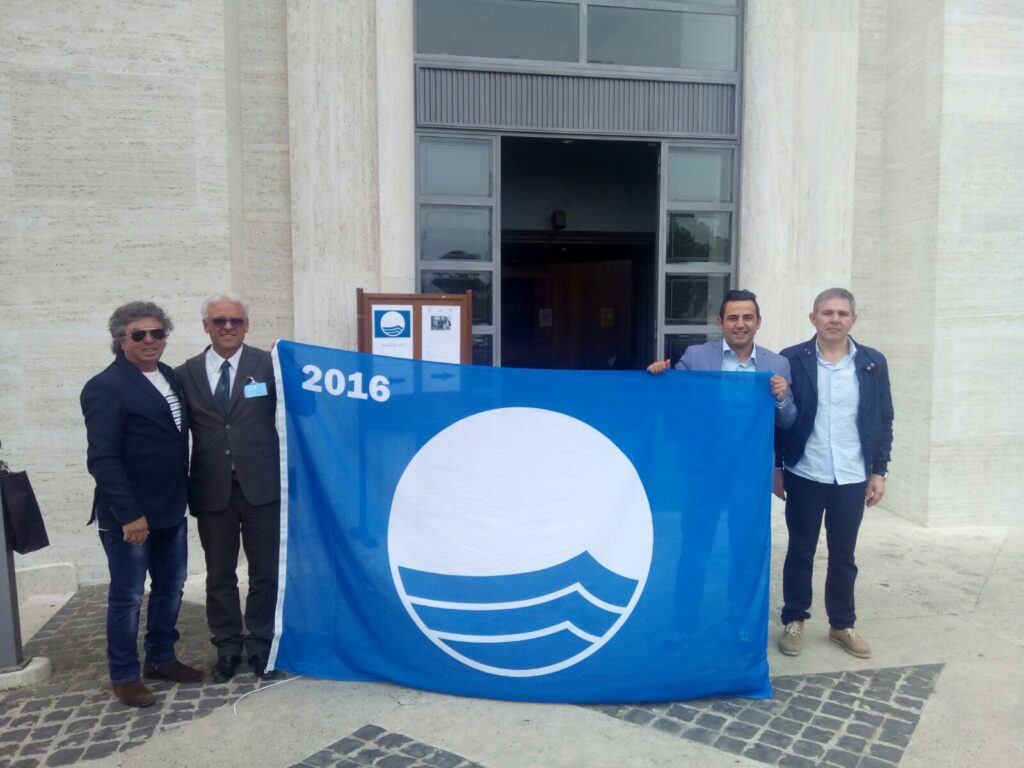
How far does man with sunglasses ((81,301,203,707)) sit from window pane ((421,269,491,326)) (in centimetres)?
285

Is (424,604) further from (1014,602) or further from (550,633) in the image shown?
(1014,602)

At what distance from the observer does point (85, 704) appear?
380 cm

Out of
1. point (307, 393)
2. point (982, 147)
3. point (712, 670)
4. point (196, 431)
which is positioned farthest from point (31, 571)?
point (982, 147)

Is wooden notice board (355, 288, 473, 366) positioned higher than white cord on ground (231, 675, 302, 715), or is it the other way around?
wooden notice board (355, 288, 473, 366)

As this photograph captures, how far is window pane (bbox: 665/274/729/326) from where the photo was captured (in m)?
6.88

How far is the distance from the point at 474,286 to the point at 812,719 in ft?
13.2

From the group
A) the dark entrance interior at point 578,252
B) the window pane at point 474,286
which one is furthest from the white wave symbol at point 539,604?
the dark entrance interior at point 578,252

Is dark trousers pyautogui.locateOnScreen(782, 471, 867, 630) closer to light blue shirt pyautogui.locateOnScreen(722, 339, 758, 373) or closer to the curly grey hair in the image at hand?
light blue shirt pyautogui.locateOnScreen(722, 339, 758, 373)

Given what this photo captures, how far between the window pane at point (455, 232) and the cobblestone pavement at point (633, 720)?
345 centimetres

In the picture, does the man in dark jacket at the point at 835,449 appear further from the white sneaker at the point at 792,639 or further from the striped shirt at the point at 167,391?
the striped shirt at the point at 167,391

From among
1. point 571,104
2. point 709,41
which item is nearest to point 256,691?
point 571,104

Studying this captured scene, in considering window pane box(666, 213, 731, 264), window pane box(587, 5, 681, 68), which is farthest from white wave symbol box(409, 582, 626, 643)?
window pane box(587, 5, 681, 68)

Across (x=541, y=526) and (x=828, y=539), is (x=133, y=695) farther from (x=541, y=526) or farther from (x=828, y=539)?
(x=828, y=539)

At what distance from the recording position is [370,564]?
12.4 ft
